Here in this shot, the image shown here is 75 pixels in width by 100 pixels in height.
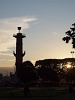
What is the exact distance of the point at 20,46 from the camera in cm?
14112

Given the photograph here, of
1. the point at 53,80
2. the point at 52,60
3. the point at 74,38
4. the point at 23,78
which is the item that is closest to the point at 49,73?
the point at 53,80

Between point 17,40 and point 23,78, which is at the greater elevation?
point 17,40

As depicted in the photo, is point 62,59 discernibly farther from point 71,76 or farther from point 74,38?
point 74,38

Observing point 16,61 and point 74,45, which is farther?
point 16,61

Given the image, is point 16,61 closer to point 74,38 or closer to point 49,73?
point 49,73

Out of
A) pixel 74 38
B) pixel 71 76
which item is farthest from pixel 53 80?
pixel 74 38

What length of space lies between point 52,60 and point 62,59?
572 cm

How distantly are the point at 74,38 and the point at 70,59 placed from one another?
309 feet

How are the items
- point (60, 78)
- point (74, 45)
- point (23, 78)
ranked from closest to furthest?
point (74, 45) → point (23, 78) → point (60, 78)

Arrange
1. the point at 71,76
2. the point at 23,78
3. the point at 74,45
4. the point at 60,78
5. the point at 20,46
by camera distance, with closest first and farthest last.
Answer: the point at 74,45 < the point at 23,78 < the point at 71,76 < the point at 20,46 < the point at 60,78

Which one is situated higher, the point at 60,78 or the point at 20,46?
the point at 20,46

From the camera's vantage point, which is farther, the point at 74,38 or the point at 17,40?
the point at 17,40

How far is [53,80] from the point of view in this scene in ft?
481

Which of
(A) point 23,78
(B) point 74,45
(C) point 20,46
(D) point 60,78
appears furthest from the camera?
(D) point 60,78
